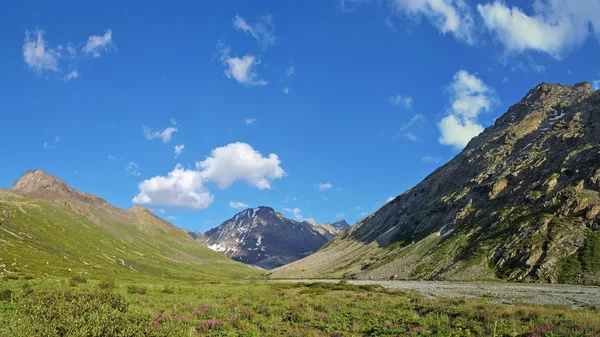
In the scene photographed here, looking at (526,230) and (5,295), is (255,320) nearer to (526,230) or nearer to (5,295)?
(5,295)

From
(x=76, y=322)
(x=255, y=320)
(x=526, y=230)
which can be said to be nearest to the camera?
(x=76, y=322)

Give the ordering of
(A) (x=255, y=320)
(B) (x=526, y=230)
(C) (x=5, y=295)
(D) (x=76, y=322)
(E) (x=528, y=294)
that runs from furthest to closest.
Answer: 1. (B) (x=526, y=230)
2. (E) (x=528, y=294)
3. (C) (x=5, y=295)
4. (A) (x=255, y=320)
5. (D) (x=76, y=322)

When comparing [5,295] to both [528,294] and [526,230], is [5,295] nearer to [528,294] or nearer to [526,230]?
[528,294]

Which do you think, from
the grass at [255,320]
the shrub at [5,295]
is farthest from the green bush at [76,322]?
the shrub at [5,295]

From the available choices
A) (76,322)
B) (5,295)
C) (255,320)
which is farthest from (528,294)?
(5,295)

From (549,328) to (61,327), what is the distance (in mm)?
28486

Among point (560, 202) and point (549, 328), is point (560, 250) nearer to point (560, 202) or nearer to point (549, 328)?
point (560, 202)

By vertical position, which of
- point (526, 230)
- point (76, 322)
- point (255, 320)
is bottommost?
point (255, 320)

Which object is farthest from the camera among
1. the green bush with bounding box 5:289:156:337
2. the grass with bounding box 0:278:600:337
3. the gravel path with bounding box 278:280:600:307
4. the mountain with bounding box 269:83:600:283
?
the mountain with bounding box 269:83:600:283

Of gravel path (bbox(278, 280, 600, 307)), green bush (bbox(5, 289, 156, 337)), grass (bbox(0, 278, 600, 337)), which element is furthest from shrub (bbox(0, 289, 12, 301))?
gravel path (bbox(278, 280, 600, 307))

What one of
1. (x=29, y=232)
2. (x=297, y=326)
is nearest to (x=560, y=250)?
(x=297, y=326)

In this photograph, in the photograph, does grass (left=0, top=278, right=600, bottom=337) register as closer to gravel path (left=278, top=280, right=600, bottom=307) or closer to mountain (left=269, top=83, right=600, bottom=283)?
gravel path (left=278, top=280, right=600, bottom=307)

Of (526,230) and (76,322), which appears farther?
(526,230)

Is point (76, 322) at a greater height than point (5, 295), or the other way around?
point (5, 295)
